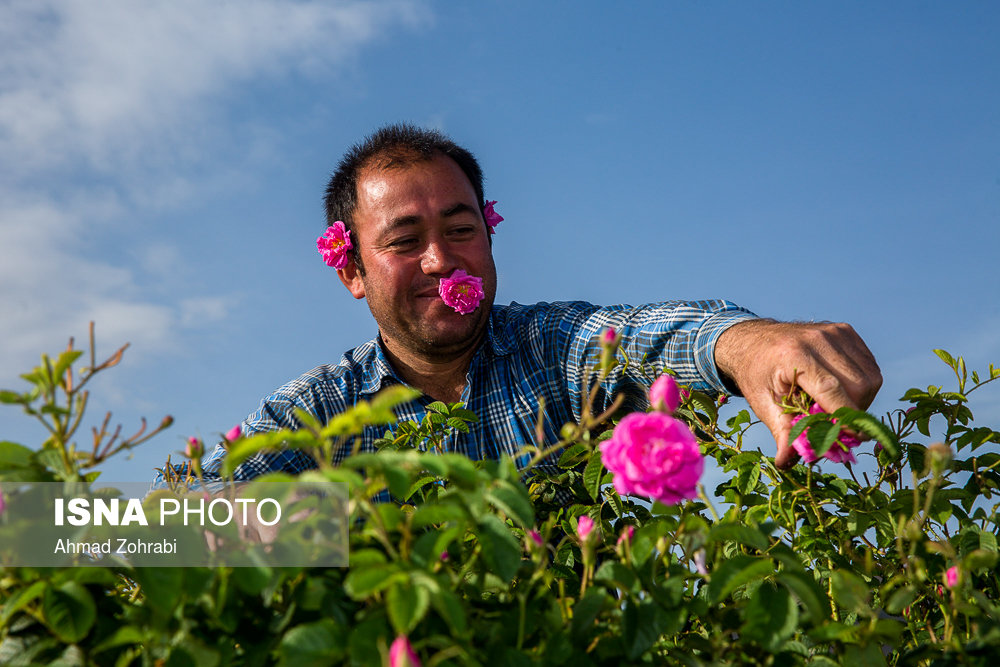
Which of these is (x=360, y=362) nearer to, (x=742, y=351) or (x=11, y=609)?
(x=742, y=351)

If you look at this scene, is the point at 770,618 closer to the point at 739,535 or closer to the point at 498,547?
the point at 739,535

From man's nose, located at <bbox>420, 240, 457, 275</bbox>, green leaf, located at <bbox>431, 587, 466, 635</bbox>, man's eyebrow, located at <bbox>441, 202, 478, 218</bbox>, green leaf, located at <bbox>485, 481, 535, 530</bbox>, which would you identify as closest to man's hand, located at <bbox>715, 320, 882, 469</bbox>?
green leaf, located at <bbox>485, 481, 535, 530</bbox>

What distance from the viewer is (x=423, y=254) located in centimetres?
309

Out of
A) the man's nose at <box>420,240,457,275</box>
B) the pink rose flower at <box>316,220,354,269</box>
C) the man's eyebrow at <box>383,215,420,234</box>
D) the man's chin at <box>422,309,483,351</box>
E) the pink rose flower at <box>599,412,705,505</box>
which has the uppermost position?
the pink rose flower at <box>316,220,354,269</box>

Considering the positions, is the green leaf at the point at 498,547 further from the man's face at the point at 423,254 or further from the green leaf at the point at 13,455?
the man's face at the point at 423,254

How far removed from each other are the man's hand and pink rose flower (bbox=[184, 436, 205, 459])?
101cm

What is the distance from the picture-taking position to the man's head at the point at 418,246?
3.07 metres

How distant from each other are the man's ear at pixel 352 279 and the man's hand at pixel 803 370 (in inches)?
87.6

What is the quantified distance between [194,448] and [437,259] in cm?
205

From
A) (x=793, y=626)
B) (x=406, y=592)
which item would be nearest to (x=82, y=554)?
(x=406, y=592)

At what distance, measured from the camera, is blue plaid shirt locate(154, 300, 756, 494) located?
2568 millimetres

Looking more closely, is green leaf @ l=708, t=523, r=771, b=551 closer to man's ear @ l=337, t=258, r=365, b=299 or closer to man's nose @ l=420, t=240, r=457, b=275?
man's nose @ l=420, t=240, r=457, b=275

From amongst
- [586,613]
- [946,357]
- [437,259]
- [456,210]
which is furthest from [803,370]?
[456,210]

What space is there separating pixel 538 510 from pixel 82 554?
117 cm
